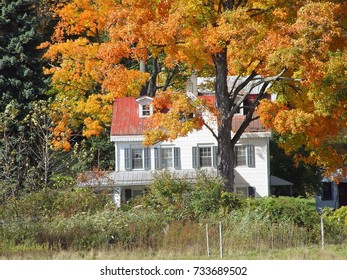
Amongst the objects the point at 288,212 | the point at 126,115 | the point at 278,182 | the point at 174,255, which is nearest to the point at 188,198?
the point at 288,212

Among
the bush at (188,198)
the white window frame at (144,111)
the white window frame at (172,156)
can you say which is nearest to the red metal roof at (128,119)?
the white window frame at (144,111)

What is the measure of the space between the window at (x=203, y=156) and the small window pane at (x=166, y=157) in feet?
4.29

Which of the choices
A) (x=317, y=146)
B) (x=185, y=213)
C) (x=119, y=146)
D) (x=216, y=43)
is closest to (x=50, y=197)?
(x=185, y=213)

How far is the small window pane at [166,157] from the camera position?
5081cm

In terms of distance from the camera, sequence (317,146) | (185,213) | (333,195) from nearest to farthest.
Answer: (185,213)
(317,146)
(333,195)

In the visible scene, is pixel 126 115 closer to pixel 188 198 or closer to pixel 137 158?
pixel 137 158

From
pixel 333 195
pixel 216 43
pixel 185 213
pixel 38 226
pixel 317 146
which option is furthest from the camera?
pixel 333 195

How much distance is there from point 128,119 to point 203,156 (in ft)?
15.2

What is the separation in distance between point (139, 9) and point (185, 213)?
862 cm

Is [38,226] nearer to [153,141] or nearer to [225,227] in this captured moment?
[225,227]

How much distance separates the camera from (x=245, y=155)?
5078 centimetres

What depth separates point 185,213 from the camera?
94.9ft

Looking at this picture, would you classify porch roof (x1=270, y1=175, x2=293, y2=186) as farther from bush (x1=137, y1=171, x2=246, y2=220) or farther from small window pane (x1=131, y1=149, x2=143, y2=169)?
bush (x1=137, y1=171, x2=246, y2=220)

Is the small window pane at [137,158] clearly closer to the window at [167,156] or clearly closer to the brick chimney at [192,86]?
the window at [167,156]
